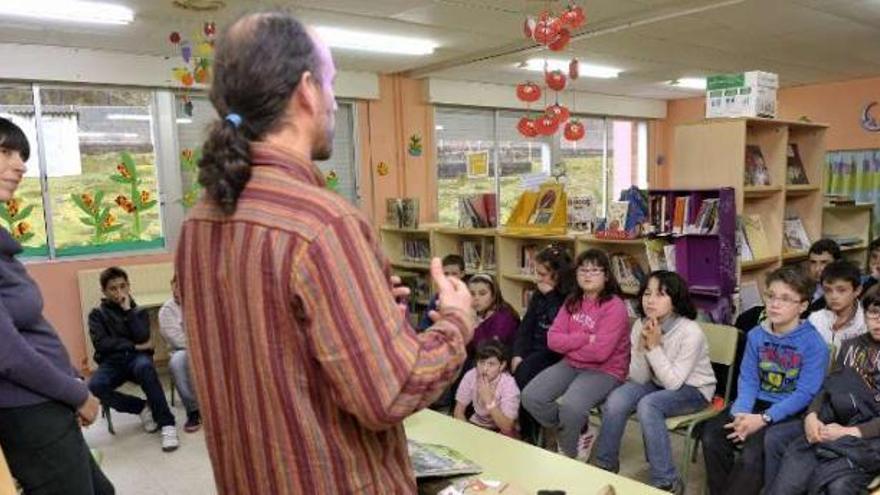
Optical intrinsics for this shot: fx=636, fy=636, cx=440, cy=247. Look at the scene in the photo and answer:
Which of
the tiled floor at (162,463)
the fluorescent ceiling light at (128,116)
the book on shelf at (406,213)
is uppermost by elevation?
the fluorescent ceiling light at (128,116)

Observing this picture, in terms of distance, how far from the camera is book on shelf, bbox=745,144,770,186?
3736mm

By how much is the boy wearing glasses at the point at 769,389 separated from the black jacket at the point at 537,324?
1.07 meters

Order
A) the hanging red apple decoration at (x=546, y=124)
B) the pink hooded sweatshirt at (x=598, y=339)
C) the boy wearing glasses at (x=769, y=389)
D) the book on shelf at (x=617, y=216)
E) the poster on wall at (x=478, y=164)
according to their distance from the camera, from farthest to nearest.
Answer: the poster on wall at (x=478, y=164), the hanging red apple decoration at (x=546, y=124), the book on shelf at (x=617, y=216), the pink hooded sweatshirt at (x=598, y=339), the boy wearing glasses at (x=769, y=389)

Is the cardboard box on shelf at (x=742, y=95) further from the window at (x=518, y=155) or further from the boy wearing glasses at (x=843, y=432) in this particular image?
the window at (x=518, y=155)

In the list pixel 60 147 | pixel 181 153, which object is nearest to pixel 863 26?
pixel 181 153

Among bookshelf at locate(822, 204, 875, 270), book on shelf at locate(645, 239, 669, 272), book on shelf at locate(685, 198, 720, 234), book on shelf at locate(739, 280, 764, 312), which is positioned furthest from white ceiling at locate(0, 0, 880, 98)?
book on shelf at locate(739, 280, 764, 312)

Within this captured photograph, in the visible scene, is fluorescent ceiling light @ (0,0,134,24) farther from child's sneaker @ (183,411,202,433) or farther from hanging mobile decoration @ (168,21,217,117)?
child's sneaker @ (183,411,202,433)

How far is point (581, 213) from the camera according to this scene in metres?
4.55

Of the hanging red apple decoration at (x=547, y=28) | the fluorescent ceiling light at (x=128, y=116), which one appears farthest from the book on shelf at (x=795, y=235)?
the fluorescent ceiling light at (x=128, y=116)

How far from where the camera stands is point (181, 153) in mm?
5422

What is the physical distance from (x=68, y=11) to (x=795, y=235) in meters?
4.87

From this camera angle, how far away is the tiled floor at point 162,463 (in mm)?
3062

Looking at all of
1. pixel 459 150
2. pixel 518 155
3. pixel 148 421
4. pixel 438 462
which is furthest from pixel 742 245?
pixel 518 155

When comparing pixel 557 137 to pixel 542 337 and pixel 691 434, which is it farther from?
pixel 691 434
